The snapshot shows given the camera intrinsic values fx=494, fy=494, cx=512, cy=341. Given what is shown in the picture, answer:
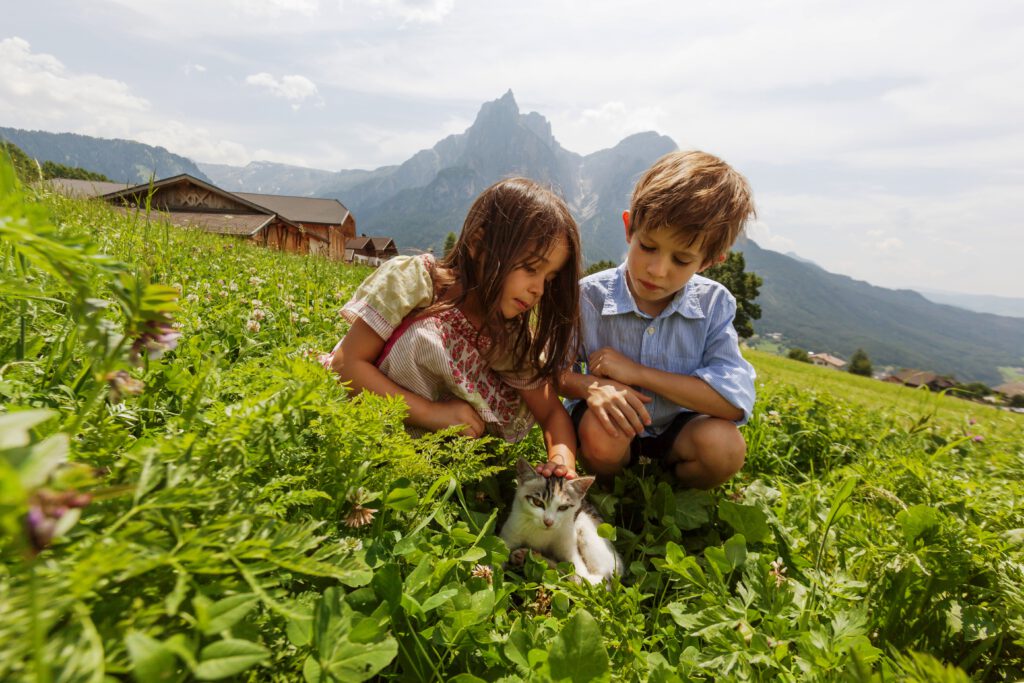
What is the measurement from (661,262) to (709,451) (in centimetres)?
112

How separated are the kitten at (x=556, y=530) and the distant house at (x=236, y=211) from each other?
256 centimetres

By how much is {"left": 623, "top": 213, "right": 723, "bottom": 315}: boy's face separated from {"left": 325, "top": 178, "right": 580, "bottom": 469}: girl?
0.43 m

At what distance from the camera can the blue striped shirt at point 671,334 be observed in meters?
3.13

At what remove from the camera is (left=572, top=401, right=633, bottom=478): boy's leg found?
281cm

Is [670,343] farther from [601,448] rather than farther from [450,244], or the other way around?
[450,244]

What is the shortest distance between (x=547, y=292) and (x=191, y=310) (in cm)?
197

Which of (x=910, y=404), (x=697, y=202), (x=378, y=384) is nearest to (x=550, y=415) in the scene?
(x=378, y=384)

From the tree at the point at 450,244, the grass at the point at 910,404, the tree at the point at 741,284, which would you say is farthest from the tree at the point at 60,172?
the tree at the point at 741,284

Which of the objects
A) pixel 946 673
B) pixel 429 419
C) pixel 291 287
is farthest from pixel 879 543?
pixel 291 287

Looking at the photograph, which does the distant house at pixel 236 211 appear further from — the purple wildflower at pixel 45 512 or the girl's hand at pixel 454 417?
the purple wildflower at pixel 45 512

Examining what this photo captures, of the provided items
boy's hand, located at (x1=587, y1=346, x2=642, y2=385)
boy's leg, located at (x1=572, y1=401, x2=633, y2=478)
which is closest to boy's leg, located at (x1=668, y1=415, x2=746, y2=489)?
boy's leg, located at (x1=572, y1=401, x2=633, y2=478)

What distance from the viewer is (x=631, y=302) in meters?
3.26

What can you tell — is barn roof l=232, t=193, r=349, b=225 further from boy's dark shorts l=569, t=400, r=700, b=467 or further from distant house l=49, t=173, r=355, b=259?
boy's dark shorts l=569, t=400, r=700, b=467

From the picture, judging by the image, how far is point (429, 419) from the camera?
2488 mm
